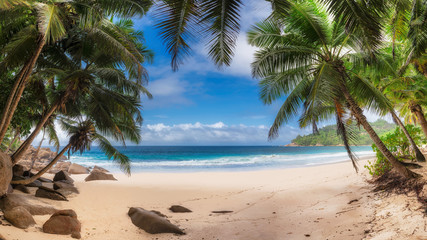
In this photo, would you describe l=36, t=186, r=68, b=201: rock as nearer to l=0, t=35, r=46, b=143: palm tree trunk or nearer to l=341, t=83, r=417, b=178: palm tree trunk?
l=0, t=35, r=46, b=143: palm tree trunk

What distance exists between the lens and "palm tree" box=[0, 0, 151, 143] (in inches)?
196

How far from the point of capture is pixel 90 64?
8.79m

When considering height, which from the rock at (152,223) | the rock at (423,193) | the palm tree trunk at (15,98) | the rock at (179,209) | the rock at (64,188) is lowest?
the rock at (179,209)

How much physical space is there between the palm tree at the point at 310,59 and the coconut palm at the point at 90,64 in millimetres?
3590

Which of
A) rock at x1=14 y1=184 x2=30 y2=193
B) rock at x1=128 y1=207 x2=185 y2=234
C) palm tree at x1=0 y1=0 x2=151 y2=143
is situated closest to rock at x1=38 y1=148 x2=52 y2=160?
rock at x1=14 y1=184 x2=30 y2=193

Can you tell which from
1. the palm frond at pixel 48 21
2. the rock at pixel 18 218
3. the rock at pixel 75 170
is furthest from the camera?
the rock at pixel 75 170

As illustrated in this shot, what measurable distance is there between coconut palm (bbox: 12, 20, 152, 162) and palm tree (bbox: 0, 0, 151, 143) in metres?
0.66

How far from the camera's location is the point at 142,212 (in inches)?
275

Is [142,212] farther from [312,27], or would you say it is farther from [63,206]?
[312,27]

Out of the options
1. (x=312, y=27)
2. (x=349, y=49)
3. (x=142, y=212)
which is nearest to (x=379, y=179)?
(x=349, y=49)

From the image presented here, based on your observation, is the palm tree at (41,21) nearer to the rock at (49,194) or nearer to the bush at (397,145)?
the rock at (49,194)

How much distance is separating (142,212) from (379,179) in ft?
23.7

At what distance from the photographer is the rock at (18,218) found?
5.16 m

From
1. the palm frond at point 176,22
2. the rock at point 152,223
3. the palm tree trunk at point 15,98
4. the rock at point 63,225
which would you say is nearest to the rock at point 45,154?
the palm tree trunk at point 15,98
